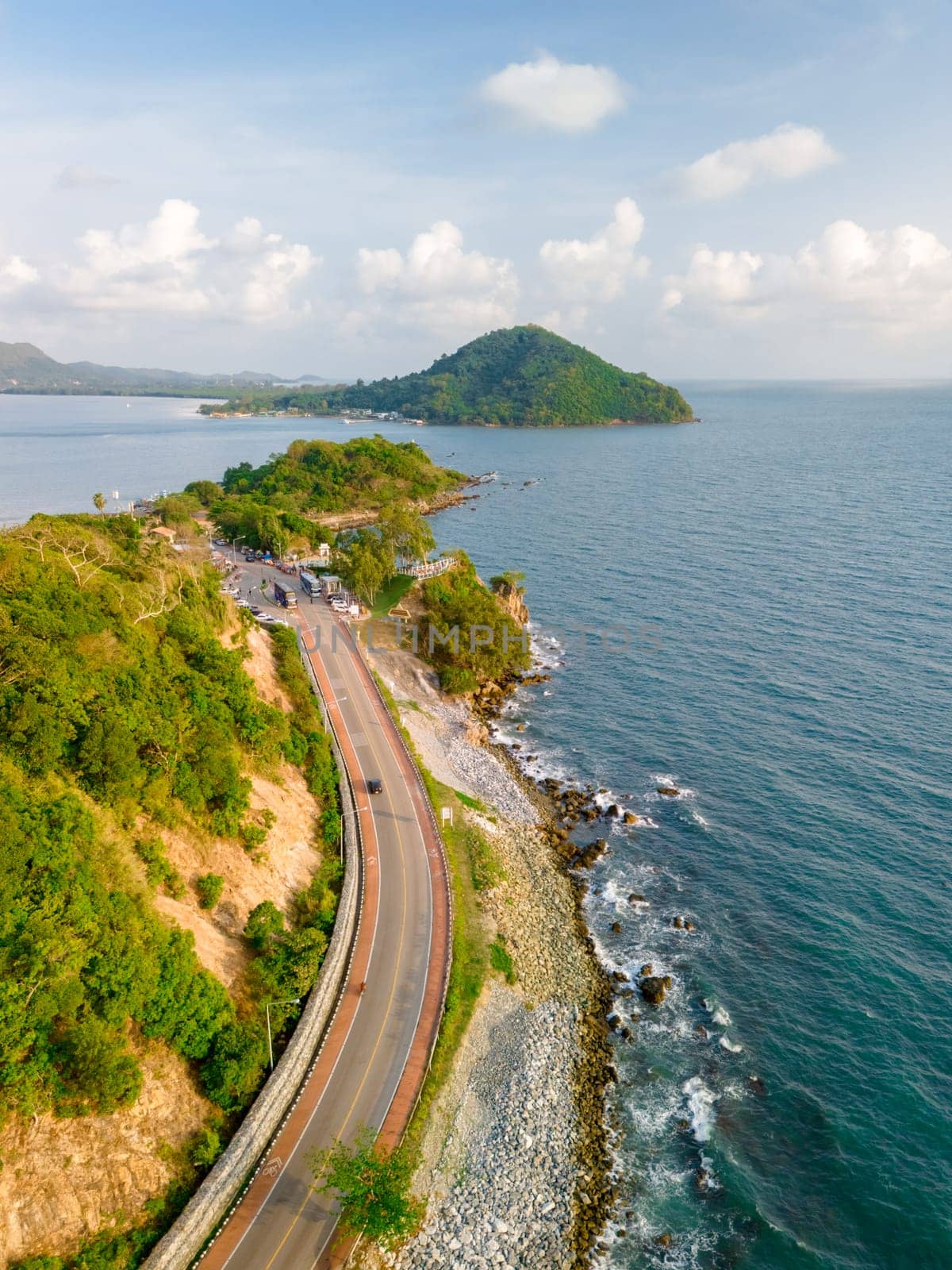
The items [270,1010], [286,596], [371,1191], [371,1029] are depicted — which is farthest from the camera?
[286,596]

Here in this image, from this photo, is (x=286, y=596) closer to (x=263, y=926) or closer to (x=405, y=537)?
(x=405, y=537)

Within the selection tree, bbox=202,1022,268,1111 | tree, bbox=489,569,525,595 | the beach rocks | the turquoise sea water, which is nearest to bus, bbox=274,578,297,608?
tree, bbox=489,569,525,595

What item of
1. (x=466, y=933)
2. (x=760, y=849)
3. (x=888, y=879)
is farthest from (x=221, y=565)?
(x=888, y=879)

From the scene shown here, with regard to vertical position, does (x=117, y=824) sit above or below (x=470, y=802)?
above

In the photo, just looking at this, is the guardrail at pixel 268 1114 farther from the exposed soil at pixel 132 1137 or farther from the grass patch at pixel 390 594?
the grass patch at pixel 390 594

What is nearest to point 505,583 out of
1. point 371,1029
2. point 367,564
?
point 367,564

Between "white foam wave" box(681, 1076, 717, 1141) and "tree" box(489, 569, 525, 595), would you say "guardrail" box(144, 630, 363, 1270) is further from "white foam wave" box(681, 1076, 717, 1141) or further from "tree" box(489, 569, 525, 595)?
"tree" box(489, 569, 525, 595)

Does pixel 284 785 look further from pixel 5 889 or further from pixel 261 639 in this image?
pixel 5 889

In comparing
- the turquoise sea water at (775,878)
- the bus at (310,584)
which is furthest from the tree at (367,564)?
the turquoise sea water at (775,878)
